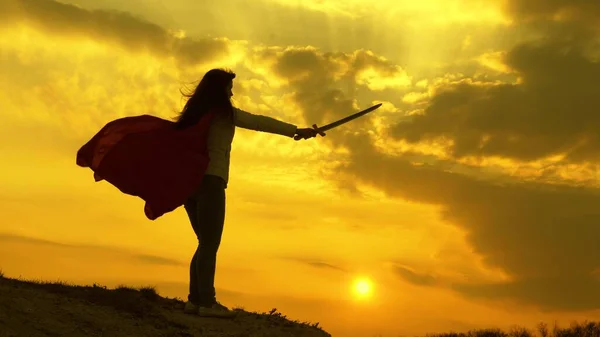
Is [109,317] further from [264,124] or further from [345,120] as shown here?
[345,120]

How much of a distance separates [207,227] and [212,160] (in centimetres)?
99

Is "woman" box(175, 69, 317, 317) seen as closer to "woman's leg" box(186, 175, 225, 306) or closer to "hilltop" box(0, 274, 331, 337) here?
"woman's leg" box(186, 175, 225, 306)

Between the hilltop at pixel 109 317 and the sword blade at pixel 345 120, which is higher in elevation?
the sword blade at pixel 345 120

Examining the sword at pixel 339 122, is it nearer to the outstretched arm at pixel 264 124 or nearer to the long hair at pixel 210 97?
the outstretched arm at pixel 264 124

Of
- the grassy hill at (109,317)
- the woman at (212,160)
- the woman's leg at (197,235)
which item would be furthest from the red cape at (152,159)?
the grassy hill at (109,317)

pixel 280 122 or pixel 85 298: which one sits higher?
pixel 280 122

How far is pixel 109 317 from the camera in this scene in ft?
36.9

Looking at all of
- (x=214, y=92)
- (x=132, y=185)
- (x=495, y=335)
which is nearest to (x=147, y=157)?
(x=132, y=185)

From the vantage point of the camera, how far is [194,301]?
485 inches

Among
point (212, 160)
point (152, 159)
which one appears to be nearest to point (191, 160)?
point (212, 160)

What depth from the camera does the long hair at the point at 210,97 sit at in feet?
38.2

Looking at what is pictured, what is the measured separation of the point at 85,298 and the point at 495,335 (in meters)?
9.42

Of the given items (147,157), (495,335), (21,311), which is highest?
(147,157)

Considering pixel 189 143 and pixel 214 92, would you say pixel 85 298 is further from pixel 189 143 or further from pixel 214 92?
pixel 214 92
